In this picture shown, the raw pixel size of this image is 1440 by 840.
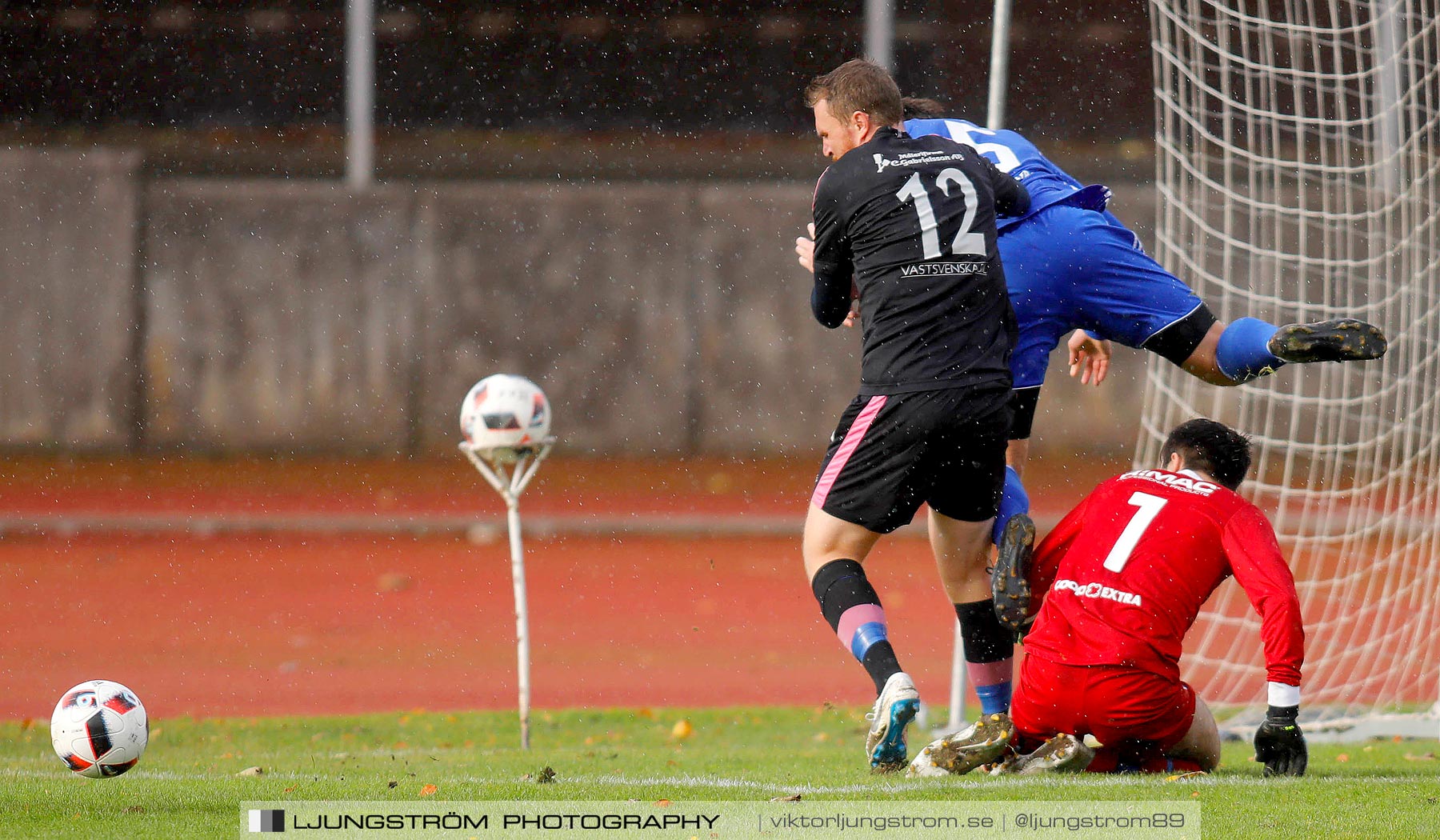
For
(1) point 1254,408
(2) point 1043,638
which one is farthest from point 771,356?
(2) point 1043,638

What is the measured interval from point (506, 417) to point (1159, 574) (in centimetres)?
257

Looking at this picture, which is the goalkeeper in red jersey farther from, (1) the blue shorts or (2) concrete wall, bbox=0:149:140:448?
(2) concrete wall, bbox=0:149:140:448

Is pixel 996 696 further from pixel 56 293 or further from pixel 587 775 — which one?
pixel 56 293

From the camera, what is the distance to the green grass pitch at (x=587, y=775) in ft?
11.5

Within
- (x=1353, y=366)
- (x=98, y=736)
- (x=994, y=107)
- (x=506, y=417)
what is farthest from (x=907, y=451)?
(x=1353, y=366)

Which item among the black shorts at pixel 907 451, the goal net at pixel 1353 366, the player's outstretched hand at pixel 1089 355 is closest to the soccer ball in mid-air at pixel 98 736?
the black shorts at pixel 907 451

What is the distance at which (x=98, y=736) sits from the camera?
13.7 feet

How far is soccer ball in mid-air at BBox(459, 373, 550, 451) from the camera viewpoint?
18.4 feet

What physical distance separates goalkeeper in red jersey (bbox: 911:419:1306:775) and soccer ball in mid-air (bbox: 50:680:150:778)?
7.47 ft

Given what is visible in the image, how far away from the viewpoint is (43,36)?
20.2 meters

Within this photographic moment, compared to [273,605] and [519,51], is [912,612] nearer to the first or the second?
[273,605]

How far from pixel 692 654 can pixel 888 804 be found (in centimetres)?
522

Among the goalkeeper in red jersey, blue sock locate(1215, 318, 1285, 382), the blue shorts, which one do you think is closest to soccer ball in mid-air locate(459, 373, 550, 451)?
the blue shorts

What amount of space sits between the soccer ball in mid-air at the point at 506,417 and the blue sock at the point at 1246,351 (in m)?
2.46
